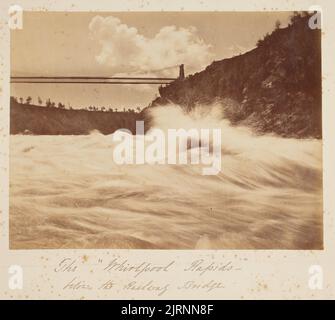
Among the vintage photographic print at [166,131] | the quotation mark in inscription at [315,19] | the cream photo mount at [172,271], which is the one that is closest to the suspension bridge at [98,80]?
the vintage photographic print at [166,131]

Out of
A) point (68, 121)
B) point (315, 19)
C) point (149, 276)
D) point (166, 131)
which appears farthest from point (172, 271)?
point (315, 19)

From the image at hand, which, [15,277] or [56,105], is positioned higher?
[56,105]

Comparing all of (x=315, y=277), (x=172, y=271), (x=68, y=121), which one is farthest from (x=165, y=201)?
(x=315, y=277)

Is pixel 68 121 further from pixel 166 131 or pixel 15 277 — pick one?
pixel 15 277

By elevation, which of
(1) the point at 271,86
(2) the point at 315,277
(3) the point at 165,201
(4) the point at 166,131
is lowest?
(2) the point at 315,277

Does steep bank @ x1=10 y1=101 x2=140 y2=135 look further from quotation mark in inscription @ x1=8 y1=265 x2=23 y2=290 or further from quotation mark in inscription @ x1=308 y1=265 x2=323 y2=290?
quotation mark in inscription @ x1=308 y1=265 x2=323 y2=290

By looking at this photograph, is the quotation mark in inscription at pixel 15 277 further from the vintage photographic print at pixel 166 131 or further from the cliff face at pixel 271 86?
the cliff face at pixel 271 86
